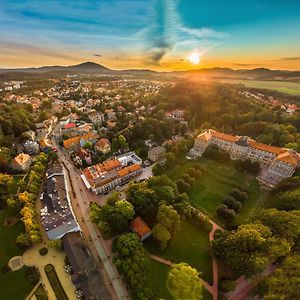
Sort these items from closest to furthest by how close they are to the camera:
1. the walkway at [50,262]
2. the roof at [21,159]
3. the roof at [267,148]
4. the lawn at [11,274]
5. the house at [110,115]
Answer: the lawn at [11,274]
the walkway at [50,262]
the roof at [267,148]
the roof at [21,159]
the house at [110,115]

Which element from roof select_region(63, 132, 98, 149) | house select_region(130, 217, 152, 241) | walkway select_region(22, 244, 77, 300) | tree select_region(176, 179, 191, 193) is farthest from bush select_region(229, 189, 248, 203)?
roof select_region(63, 132, 98, 149)

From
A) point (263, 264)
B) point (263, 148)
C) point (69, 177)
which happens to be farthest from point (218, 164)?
point (69, 177)

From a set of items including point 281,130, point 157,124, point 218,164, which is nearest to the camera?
point 218,164

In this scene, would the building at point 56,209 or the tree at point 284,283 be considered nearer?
the tree at point 284,283

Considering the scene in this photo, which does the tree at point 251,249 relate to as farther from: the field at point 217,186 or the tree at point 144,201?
the tree at point 144,201

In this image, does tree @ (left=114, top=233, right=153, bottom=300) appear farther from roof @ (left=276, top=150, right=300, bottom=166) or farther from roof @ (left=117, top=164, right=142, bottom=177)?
roof @ (left=276, top=150, right=300, bottom=166)

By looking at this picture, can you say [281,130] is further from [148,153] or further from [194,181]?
[148,153]

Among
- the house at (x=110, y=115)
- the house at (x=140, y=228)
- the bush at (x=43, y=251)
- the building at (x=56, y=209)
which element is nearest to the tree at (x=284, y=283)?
the house at (x=140, y=228)
